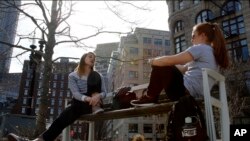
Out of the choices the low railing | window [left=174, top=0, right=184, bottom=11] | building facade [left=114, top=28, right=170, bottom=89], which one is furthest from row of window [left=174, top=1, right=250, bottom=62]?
the low railing

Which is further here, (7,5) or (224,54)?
(7,5)

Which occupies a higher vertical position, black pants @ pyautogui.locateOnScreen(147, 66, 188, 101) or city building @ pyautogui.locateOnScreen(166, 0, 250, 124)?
city building @ pyautogui.locateOnScreen(166, 0, 250, 124)

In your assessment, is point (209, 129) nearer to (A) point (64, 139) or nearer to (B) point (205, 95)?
(B) point (205, 95)

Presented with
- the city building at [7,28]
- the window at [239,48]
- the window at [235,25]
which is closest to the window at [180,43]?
the window at [235,25]

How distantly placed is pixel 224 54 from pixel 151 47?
55272 mm

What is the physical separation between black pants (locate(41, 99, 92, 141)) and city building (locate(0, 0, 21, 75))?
6.04 metres

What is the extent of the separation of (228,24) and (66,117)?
32447mm

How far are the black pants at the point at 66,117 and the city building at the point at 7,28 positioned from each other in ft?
19.8

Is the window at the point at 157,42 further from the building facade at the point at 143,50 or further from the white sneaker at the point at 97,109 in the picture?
the white sneaker at the point at 97,109

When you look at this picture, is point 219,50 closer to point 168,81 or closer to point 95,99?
point 168,81

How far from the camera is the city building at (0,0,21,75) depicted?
906 centimetres

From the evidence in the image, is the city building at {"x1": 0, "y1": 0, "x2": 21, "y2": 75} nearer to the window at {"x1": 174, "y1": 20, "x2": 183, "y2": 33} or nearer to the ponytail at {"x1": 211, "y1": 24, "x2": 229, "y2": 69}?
the ponytail at {"x1": 211, "y1": 24, "x2": 229, "y2": 69}

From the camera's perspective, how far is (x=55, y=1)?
909 cm

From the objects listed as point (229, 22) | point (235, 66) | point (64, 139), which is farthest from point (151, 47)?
point (64, 139)
